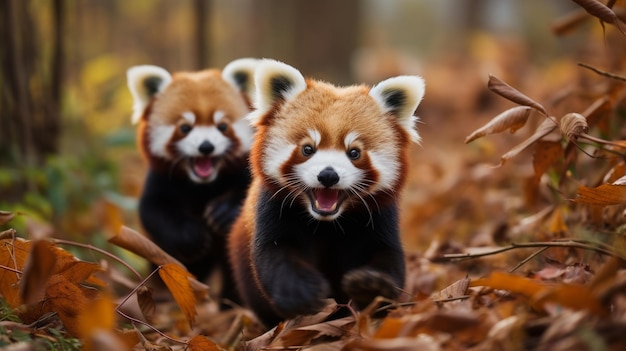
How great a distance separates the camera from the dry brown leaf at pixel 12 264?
307 centimetres

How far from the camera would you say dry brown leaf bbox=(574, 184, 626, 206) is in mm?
3051

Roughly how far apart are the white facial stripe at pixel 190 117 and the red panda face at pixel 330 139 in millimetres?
1047

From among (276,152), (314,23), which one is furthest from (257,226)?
(314,23)

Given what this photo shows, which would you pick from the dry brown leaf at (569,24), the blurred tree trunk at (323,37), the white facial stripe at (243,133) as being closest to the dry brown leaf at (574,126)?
the dry brown leaf at (569,24)

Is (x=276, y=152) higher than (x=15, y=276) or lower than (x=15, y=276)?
higher

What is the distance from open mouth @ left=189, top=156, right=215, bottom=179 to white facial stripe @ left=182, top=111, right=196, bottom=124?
23 centimetres

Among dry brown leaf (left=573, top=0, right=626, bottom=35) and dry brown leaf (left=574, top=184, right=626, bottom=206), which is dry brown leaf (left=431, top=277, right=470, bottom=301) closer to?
dry brown leaf (left=574, top=184, right=626, bottom=206)

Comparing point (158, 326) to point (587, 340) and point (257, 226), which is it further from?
point (587, 340)

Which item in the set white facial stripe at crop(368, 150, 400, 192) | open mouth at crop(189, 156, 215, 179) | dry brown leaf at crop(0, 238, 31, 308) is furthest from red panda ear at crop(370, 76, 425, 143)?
dry brown leaf at crop(0, 238, 31, 308)

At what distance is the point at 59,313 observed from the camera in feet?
9.75

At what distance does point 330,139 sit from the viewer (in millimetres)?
3297

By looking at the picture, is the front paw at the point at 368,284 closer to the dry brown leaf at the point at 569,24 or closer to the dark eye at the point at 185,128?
the dark eye at the point at 185,128

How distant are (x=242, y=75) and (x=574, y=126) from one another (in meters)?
2.21

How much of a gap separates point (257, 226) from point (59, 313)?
95 centimetres
